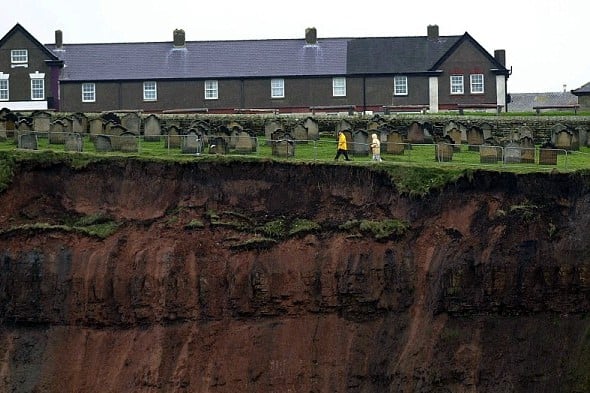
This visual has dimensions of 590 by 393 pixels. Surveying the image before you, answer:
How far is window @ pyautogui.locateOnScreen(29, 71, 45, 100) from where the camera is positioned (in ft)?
240

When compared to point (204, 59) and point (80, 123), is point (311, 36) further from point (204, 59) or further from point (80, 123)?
point (80, 123)

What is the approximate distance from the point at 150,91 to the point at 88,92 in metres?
3.30

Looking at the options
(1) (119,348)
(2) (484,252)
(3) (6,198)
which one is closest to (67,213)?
(3) (6,198)

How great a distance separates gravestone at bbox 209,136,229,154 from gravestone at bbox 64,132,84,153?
490 cm

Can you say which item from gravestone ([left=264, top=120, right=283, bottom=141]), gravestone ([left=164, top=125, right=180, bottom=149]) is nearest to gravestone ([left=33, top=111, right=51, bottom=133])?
gravestone ([left=164, top=125, right=180, bottom=149])

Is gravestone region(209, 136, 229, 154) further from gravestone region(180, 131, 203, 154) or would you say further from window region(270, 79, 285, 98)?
window region(270, 79, 285, 98)

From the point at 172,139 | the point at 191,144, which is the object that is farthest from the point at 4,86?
the point at 191,144

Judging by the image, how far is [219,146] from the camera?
2052 inches

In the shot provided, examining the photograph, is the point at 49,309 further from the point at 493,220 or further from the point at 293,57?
the point at 293,57

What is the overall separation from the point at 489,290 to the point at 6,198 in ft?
55.6

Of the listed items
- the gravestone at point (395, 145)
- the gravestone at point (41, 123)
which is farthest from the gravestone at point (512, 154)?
the gravestone at point (41, 123)

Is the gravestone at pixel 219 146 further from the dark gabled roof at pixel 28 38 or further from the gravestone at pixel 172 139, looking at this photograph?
the dark gabled roof at pixel 28 38

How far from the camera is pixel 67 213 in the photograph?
1891 inches

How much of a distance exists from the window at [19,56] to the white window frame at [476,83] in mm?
23778
